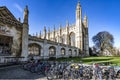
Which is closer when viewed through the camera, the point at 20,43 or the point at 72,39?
the point at 20,43

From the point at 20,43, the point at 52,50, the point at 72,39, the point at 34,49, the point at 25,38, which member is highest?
the point at 72,39

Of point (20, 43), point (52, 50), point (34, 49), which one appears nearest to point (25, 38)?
point (20, 43)

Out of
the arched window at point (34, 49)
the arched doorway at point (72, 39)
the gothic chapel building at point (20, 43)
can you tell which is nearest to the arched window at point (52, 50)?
the gothic chapel building at point (20, 43)

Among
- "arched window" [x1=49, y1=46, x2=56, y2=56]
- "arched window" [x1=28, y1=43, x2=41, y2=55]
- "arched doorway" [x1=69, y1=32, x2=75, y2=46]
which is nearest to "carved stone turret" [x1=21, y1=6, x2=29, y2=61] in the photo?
"arched window" [x1=28, y1=43, x2=41, y2=55]

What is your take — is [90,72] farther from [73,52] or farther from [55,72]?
[73,52]

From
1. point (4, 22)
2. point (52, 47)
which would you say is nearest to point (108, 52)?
point (52, 47)

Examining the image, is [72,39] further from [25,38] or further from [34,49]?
[25,38]

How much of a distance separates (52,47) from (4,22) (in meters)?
14.7

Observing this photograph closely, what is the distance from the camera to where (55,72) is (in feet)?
29.3

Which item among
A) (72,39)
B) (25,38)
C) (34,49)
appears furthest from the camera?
(72,39)

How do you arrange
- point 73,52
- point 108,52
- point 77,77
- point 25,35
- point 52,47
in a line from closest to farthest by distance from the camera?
point 77,77, point 25,35, point 52,47, point 73,52, point 108,52

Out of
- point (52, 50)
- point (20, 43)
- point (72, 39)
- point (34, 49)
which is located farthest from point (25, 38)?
point (72, 39)

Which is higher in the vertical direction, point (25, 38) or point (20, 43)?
point (25, 38)

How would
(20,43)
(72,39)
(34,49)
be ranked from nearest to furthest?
(20,43), (34,49), (72,39)
